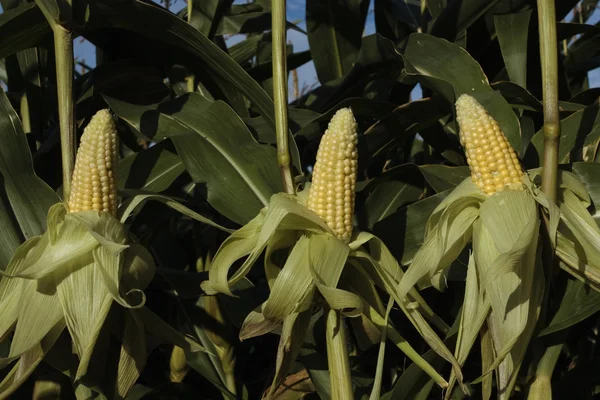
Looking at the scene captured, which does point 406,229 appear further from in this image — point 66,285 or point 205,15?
point 205,15

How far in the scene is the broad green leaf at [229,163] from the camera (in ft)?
5.24

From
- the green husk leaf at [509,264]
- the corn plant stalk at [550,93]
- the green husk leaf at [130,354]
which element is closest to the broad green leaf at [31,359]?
the green husk leaf at [130,354]

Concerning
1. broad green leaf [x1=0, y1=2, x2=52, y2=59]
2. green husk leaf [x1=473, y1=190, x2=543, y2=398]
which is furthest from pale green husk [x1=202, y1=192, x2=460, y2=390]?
broad green leaf [x1=0, y1=2, x2=52, y2=59]

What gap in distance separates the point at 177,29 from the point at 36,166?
0.61 m

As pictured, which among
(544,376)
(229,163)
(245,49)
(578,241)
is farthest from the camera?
(245,49)

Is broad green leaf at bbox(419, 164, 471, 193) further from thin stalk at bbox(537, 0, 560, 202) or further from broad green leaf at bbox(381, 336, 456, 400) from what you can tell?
thin stalk at bbox(537, 0, 560, 202)

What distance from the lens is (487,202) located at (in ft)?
3.73

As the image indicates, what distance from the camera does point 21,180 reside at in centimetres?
155

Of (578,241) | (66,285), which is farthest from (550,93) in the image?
(66,285)

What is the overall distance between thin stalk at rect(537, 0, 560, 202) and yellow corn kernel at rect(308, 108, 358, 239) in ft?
1.04

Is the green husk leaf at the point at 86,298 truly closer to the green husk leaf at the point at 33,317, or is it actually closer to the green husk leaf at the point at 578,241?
the green husk leaf at the point at 33,317

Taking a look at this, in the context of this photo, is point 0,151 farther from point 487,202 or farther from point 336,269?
point 487,202

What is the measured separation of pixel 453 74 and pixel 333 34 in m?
0.70

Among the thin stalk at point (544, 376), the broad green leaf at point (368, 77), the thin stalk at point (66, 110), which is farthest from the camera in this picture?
the broad green leaf at point (368, 77)
